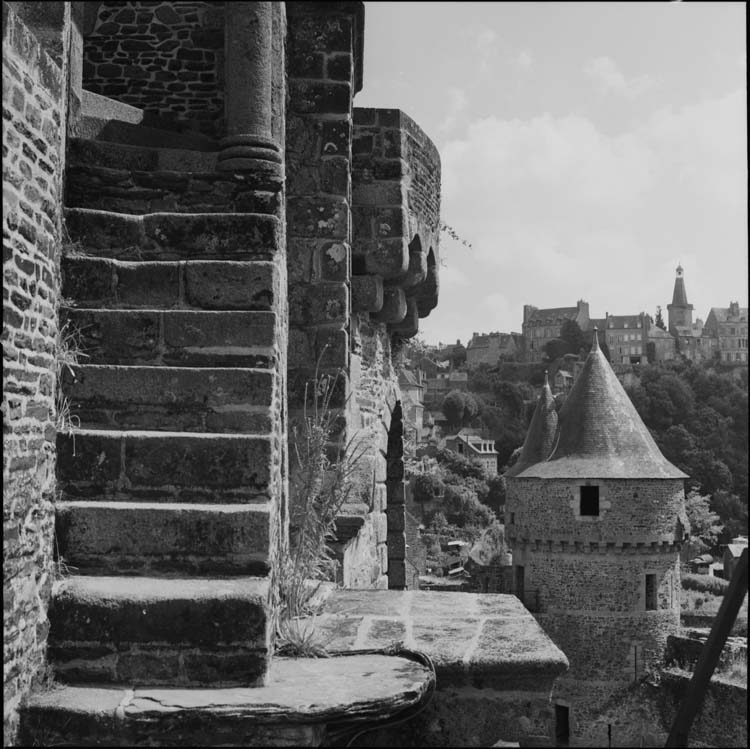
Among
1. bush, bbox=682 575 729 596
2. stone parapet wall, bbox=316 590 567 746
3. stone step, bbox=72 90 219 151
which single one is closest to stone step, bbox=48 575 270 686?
stone parapet wall, bbox=316 590 567 746

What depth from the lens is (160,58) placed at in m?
6.39

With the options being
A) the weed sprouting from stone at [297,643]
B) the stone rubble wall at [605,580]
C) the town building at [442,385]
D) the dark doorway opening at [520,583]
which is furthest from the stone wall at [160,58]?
the town building at [442,385]

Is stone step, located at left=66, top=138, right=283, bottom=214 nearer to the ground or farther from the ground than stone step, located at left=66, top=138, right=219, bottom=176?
nearer to the ground

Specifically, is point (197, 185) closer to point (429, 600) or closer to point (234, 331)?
point (234, 331)

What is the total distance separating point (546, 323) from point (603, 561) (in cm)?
8074

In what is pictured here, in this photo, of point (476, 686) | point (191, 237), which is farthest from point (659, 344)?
point (476, 686)

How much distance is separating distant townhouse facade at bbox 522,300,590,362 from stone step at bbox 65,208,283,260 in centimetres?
9821

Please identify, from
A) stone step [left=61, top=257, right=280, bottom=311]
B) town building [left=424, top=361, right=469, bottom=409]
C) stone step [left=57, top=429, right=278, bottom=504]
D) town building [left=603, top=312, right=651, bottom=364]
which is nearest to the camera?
stone step [left=57, top=429, right=278, bottom=504]

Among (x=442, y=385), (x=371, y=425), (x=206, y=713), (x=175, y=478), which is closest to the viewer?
(x=206, y=713)

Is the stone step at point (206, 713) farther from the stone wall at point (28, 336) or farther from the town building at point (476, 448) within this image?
the town building at point (476, 448)

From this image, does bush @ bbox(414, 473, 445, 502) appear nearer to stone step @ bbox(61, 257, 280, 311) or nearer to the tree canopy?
the tree canopy

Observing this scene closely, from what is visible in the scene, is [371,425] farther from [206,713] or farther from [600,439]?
[600,439]

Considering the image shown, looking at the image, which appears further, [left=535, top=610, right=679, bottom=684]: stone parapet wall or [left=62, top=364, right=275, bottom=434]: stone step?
[left=535, top=610, right=679, bottom=684]: stone parapet wall

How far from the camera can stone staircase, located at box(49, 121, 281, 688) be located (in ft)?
12.1
